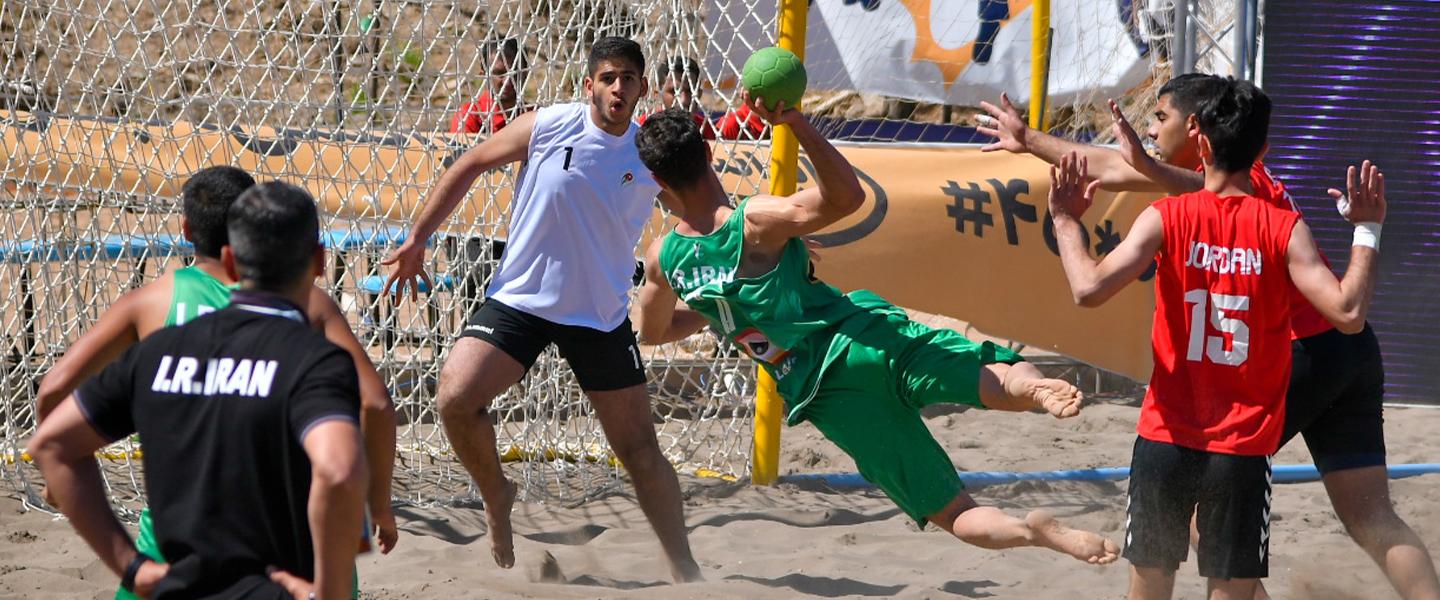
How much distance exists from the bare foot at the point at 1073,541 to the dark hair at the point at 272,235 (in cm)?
193

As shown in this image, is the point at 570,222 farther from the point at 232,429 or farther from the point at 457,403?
the point at 232,429

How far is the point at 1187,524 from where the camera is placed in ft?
10.8

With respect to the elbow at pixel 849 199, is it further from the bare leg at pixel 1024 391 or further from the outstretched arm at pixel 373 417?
the outstretched arm at pixel 373 417

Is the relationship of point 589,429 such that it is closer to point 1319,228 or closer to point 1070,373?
point 1070,373

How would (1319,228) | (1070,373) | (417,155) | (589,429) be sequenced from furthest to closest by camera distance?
(1070,373), (1319,228), (589,429), (417,155)

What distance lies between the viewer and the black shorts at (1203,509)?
127 inches

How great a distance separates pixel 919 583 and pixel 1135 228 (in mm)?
1841

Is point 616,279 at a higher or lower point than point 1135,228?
lower

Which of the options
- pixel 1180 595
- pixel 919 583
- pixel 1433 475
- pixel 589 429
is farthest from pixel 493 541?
pixel 1433 475

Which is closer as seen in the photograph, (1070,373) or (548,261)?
(548,261)

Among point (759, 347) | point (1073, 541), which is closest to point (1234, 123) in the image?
point (1073, 541)

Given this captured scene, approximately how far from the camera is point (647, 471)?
457 cm

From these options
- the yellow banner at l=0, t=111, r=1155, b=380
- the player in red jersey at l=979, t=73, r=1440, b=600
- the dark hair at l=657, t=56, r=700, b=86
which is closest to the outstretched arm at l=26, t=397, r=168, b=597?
the player in red jersey at l=979, t=73, r=1440, b=600

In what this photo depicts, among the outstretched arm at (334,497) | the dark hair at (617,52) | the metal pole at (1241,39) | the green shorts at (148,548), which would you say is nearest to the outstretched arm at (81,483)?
the green shorts at (148,548)
